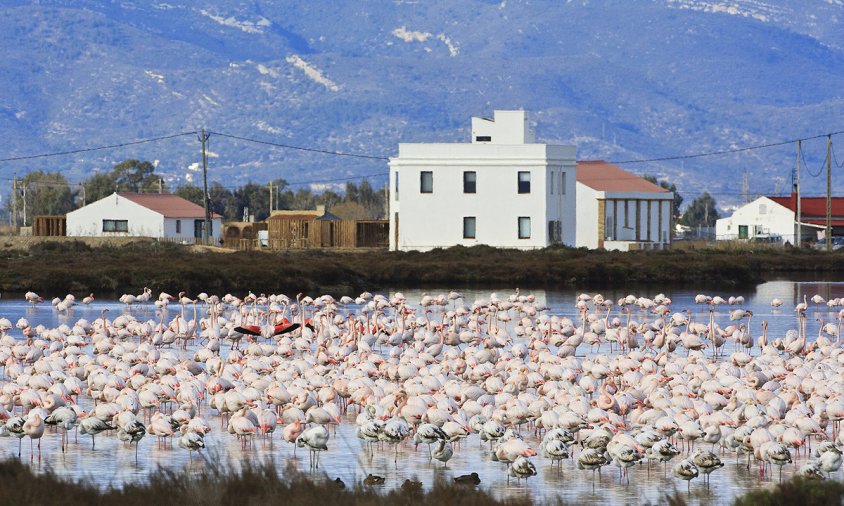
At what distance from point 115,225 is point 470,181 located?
1153 inches

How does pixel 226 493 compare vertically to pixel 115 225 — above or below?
below


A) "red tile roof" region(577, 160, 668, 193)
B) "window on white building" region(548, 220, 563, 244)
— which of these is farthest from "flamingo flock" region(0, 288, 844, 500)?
"red tile roof" region(577, 160, 668, 193)

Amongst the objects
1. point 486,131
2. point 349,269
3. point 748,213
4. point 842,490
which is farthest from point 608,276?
point 748,213

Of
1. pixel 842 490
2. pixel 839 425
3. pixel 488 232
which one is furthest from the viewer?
pixel 488 232

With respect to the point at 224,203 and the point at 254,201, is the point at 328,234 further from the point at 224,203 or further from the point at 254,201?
the point at 224,203

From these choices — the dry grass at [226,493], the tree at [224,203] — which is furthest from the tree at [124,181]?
the dry grass at [226,493]

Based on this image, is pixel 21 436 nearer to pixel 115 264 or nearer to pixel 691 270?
pixel 115 264

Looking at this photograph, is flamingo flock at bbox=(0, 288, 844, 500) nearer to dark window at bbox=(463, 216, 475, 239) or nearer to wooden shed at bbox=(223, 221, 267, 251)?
dark window at bbox=(463, 216, 475, 239)

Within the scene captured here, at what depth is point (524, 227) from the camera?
72.2 m

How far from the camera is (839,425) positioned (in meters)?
18.1

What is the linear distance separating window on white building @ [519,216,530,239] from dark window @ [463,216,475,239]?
7.43 ft

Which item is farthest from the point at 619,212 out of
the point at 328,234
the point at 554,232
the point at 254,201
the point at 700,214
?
the point at 700,214

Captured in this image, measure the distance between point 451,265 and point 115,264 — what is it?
12.4 metres

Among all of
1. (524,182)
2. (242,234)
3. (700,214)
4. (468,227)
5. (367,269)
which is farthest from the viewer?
(700,214)
